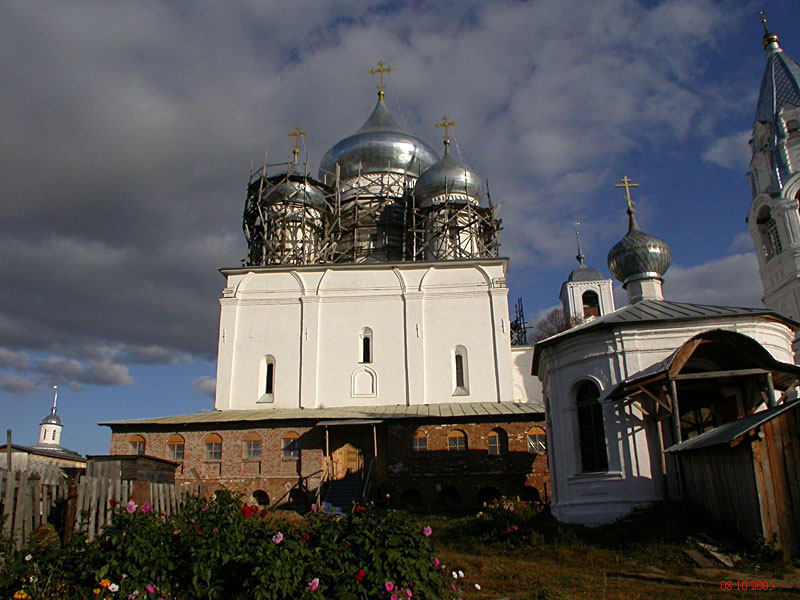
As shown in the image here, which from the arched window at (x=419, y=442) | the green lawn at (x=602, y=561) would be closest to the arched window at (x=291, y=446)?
the arched window at (x=419, y=442)

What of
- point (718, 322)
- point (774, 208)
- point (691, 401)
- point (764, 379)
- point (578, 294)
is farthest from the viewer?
point (578, 294)

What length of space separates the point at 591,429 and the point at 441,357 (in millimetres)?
10630

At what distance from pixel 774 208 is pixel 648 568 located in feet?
87.1

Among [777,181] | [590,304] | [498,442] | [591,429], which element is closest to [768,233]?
[777,181]

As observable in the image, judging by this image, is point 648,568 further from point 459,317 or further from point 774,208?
point 774,208

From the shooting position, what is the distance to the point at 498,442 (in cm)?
1891

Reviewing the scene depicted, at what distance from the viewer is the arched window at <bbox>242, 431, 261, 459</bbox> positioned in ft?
63.8

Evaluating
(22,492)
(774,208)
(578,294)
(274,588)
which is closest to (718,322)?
(274,588)

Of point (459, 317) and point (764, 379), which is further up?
point (459, 317)

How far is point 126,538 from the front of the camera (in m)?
5.63

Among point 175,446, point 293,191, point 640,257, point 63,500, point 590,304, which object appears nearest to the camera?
point 63,500

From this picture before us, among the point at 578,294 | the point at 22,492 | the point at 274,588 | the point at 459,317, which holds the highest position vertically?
the point at 578,294

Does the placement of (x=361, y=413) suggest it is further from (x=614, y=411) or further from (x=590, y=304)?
(x=590, y=304)

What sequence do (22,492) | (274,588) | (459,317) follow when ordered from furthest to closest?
(459,317) < (22,492) < (274,588)
